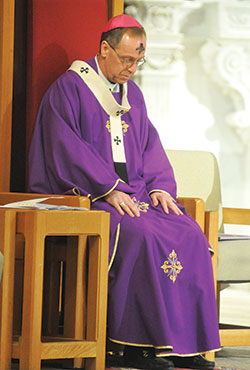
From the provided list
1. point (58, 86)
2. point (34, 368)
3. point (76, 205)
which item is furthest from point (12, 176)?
point (34, 368)

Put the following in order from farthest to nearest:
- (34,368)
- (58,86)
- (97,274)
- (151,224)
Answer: (58,86), (151,224), (97,274), (34,368)

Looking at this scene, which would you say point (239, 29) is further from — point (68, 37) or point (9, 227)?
point (9, 227)

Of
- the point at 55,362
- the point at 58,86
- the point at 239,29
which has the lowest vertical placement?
the point at 55,362

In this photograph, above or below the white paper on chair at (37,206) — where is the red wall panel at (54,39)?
above

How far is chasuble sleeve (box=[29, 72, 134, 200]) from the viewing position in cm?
390

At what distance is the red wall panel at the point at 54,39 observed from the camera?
429 centimetres

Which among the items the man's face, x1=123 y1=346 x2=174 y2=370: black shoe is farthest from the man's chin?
x1=123 y1=346 x2=174 y2=370: black shoe

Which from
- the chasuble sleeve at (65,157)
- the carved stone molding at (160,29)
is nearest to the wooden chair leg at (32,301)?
the chasuble sleeve at (65,157)

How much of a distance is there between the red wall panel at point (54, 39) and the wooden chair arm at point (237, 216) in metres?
1.19

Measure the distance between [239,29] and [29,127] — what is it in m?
3.03

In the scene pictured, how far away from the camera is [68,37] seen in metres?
4.45

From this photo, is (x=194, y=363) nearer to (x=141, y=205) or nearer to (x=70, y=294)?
(x=70, y=294)

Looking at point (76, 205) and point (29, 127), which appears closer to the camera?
point (76, 205)

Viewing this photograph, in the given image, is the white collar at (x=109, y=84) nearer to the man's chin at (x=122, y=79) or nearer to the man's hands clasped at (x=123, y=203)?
the man's chin at (x=122, y=79)
